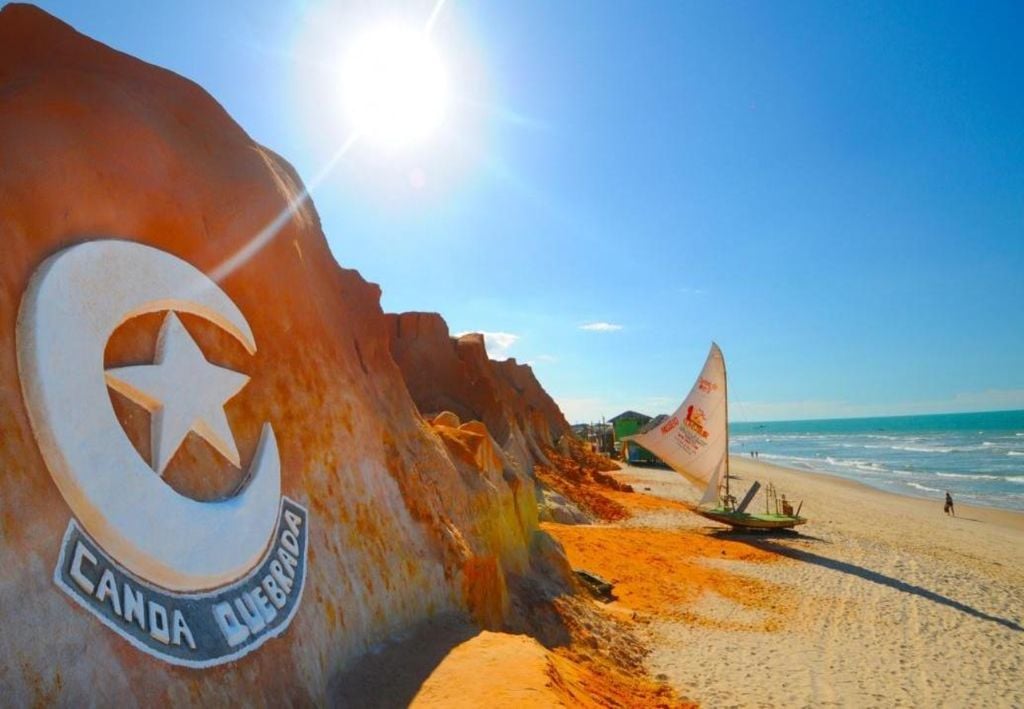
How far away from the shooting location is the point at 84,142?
4.93 meters

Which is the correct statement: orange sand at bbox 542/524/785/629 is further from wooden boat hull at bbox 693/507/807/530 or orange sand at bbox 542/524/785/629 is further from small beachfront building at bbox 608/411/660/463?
small beachfront building at bbox 608/411/660/463

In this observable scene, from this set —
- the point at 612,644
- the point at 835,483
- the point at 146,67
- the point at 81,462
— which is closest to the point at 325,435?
the point at 81,462

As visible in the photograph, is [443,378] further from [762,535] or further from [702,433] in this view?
[762,535]

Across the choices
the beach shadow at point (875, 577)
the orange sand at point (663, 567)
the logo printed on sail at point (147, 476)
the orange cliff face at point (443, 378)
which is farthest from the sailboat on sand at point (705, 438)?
the logo printed on sail at point (147, 476)

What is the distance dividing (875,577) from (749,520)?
556cm

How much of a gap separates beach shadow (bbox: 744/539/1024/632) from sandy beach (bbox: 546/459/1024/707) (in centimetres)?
7

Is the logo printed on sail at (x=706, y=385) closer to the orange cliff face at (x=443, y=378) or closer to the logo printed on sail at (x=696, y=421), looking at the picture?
the logo printed on sail at (x=696, y=421)

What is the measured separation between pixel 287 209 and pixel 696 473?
71.5ft

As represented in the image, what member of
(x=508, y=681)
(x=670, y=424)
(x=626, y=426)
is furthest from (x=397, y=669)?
(x=626, y=426)

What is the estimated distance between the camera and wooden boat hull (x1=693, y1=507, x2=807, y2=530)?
76.2ft

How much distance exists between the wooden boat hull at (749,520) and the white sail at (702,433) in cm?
144

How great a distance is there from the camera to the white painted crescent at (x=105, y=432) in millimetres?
3844

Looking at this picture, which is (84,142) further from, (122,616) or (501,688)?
(501,688)

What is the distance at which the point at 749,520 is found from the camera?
23.2 meters
